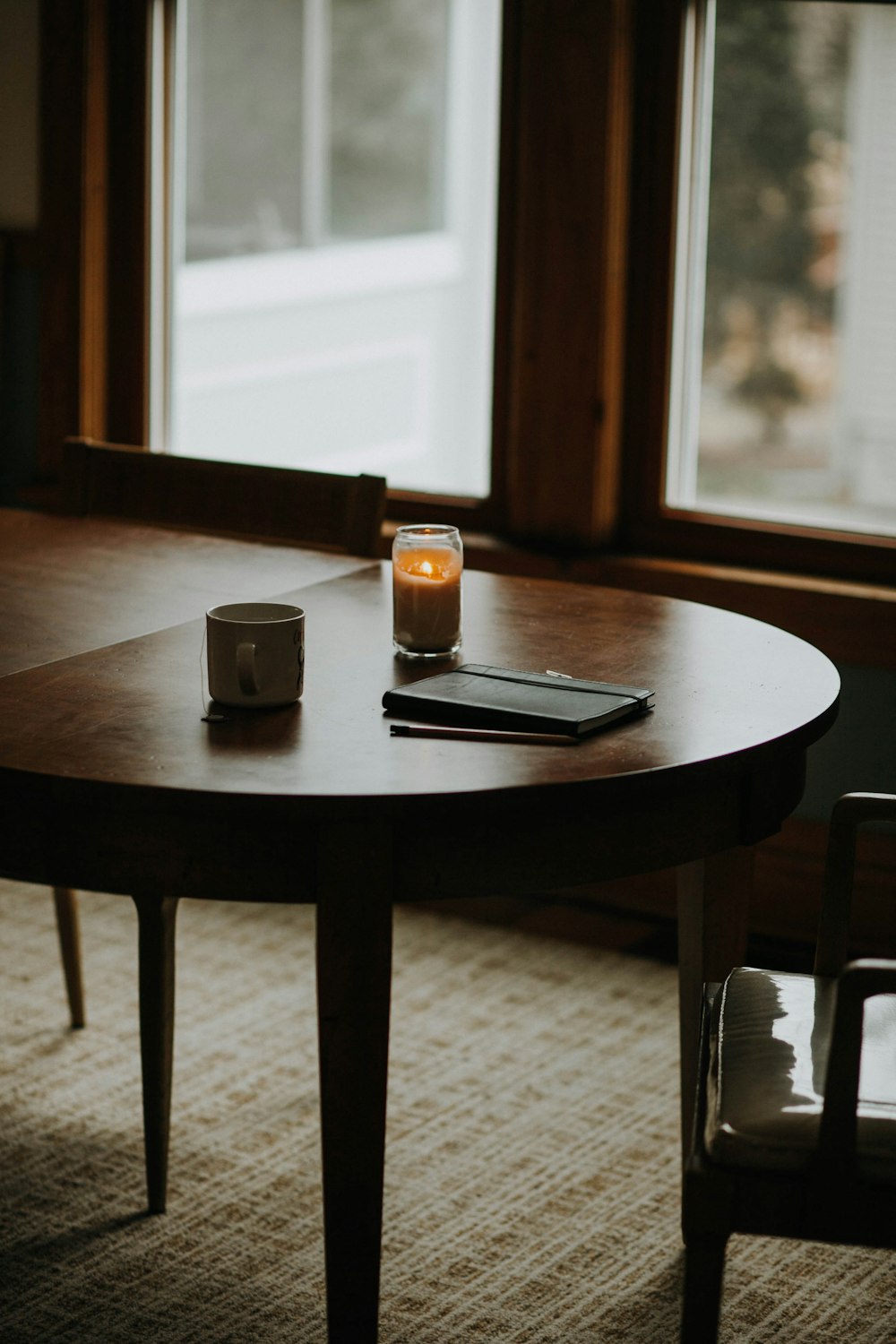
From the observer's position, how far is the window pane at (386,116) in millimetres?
4055

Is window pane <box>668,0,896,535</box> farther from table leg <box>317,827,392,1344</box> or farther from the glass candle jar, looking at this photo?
table leg <box>317,827,392,1344</box>

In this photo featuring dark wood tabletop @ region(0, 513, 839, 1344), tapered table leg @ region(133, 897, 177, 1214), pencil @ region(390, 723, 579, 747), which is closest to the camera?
dark wood tabletop @ region(0, 513, 839, 1344)

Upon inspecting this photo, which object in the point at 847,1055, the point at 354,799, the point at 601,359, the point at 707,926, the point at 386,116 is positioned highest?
the point at 386,116

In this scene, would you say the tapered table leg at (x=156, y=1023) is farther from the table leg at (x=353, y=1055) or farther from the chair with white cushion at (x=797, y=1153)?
the chair with white cushion at (x=797, y=1153)

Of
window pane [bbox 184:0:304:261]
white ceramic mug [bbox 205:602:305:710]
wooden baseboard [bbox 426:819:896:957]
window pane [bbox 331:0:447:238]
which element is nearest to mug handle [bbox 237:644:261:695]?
white ceramic mug [bbox 205:602:305:710]

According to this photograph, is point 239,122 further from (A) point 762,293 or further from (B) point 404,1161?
(A) point 762,293

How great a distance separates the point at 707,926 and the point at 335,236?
122 inches

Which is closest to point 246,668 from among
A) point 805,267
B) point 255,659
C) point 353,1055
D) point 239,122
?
point 255,659

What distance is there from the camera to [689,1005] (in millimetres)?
1803

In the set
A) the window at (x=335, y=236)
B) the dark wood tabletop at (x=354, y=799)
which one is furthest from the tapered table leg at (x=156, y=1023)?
the window at (x=335, y=236)

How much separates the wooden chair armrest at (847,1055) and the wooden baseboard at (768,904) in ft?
4.83

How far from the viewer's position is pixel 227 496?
229cm

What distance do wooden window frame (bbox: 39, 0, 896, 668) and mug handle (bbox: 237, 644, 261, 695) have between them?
1.41 metres

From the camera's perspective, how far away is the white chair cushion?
1206 millimetres
